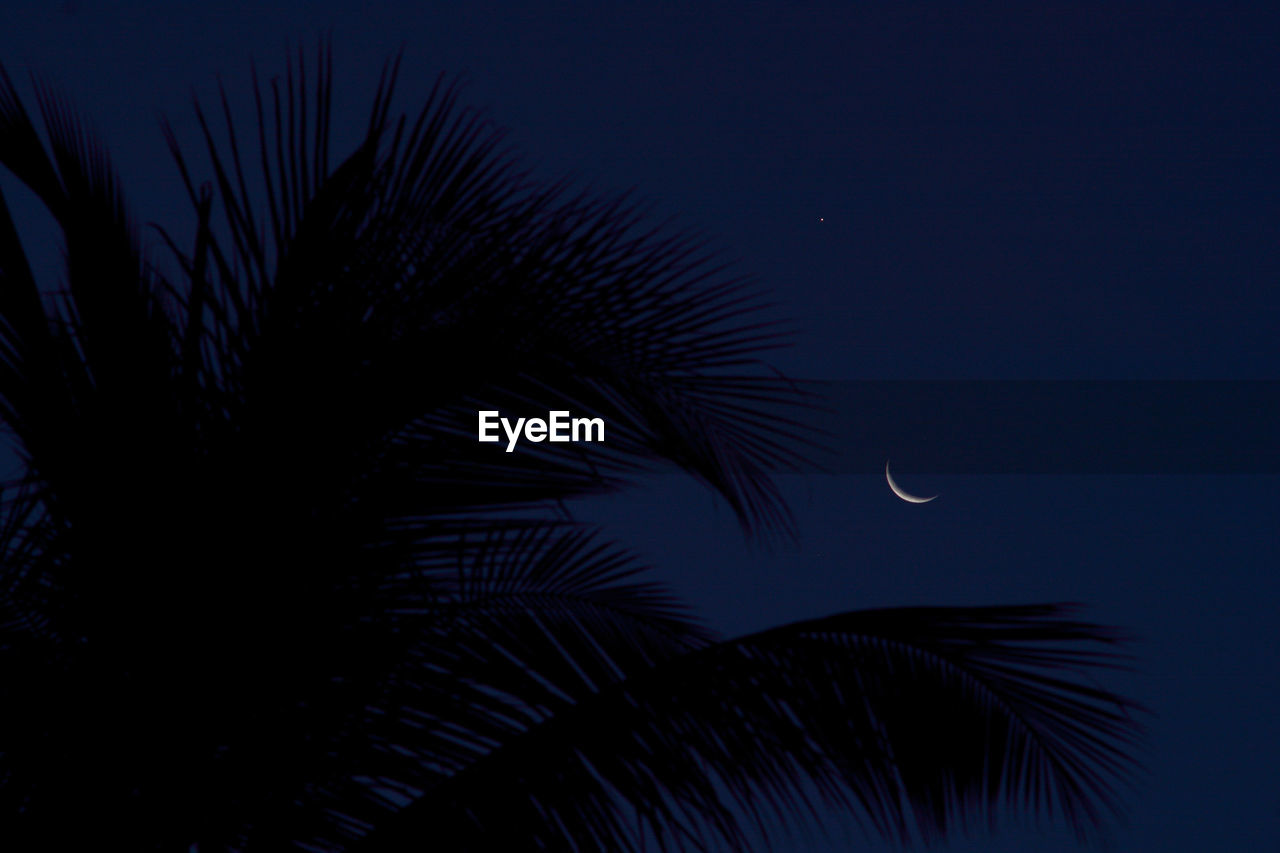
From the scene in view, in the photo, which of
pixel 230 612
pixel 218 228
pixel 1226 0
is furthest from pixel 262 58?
pixel 1226 0

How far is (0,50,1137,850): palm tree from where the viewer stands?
1229mm

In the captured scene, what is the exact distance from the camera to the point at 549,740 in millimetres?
1248

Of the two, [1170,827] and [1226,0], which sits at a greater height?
[1226,0]

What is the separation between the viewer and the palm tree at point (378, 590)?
1.23 metres

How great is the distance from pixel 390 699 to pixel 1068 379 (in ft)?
6.82

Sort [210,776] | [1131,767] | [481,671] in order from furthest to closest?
1. [1131,767]
2. [481,671]
3. [210,776]

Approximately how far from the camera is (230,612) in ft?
4.05

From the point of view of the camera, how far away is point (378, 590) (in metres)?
1.33

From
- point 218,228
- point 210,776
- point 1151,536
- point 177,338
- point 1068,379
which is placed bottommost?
point 210,776

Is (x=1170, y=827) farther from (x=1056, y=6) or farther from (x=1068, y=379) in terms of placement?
(x=1056, y=6)

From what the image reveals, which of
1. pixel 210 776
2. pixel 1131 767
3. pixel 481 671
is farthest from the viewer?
pixel 1131 767

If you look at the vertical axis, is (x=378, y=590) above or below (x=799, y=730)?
above

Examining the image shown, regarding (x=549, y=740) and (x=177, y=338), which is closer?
(x=549, y=740)

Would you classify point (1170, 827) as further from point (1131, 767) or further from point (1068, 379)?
A: point (1068, 379)
